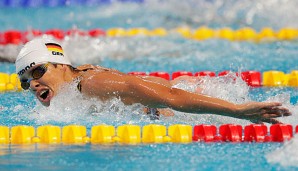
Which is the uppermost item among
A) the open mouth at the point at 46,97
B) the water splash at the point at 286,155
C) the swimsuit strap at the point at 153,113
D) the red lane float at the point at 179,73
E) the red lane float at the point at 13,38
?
the red lane float at the point at 13,38

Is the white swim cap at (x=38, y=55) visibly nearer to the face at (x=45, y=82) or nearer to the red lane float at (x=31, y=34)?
the face at (x=45, y=82)

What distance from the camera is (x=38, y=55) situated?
13.4 ft

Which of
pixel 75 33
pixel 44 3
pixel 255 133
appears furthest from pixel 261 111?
pixel 44 3

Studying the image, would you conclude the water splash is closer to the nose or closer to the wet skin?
the wet skin

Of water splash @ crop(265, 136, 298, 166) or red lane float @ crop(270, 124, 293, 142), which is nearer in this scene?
water splash @ crop(265, 136, 298, 166)

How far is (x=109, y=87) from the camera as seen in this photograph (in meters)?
3.88

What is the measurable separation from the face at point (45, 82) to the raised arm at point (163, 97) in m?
0.21

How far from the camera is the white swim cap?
4082 millimetres

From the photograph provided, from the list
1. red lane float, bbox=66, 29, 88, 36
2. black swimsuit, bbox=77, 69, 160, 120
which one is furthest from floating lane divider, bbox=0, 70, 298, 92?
red lane float, bbox=66, 29, 88, 36

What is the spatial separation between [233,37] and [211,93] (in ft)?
9.74

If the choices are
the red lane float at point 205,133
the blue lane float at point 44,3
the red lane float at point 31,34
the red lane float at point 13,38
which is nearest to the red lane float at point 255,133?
the red lane float at point 205,133

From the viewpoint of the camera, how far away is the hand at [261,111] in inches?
143

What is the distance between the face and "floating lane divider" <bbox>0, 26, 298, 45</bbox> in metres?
3.19

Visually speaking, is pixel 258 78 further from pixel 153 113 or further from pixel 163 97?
pixel 163 97
